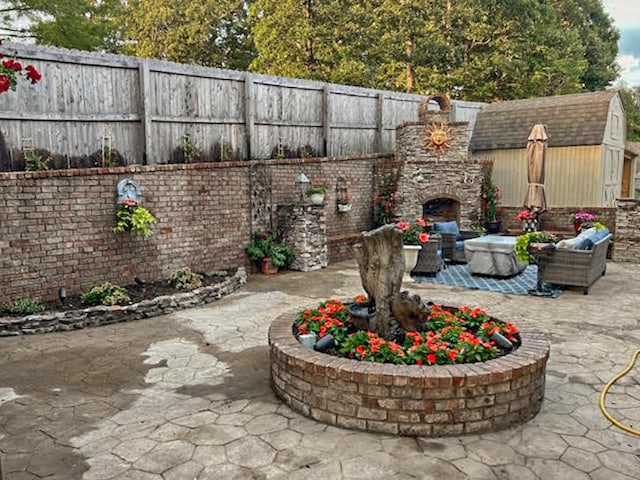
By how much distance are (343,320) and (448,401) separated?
1.58m

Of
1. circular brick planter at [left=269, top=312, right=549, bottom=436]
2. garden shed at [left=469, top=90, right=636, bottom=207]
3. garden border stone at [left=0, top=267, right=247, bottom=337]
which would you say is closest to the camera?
circular brick planter at [left=269, top=312, right=549, bottom=436]

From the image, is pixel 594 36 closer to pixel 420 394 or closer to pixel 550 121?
pixel 550 121

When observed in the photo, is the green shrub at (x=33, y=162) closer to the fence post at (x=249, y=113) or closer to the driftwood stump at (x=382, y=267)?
the fence post at (x=249, y=113)

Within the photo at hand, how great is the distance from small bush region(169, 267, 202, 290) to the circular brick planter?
4720 millimetres

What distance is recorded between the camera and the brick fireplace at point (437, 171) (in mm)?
12992

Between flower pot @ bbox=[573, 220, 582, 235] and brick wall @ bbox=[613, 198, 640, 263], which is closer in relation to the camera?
brick wall @ bbox=[613, 198, 640, 263]

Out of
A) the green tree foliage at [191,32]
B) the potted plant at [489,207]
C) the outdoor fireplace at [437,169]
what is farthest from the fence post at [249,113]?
the green tree foliage at [191,32]

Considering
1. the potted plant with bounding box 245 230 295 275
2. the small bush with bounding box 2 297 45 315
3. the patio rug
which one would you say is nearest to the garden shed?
the patio rug

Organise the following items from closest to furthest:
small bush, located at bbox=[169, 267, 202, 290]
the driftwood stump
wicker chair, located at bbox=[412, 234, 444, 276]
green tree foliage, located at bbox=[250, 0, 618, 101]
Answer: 1. the driftwood stump
2. small bush, located at bbox=[169, 267, 202, 290]
3. wicker chair, located at bbox=[412, 234, 444, 276]
4. green tree foliage, located at bbox=[250, 0, 618, 101]

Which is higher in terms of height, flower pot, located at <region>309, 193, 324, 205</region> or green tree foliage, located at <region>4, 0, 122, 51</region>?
green tree foliage, located at <region>4, 0, 122, 51</region>

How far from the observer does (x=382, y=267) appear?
4797 mm

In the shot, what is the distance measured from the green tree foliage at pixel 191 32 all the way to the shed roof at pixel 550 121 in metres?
12.5

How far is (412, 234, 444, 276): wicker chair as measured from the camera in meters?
10.2

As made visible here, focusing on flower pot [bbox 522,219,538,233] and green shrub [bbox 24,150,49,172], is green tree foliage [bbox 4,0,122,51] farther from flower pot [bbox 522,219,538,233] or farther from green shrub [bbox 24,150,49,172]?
flower pot [bbox 522,219,538,233]
